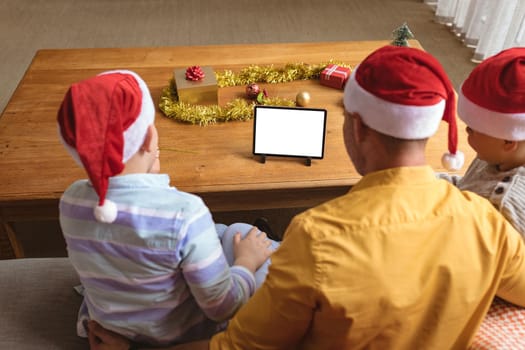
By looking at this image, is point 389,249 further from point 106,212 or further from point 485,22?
point 485,22

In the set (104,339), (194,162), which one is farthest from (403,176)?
(194,162)

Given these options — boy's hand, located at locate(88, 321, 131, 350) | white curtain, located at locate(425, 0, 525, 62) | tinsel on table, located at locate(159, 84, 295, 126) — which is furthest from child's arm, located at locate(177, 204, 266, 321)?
white curtain, located at locate(425, 0, 525, 62)

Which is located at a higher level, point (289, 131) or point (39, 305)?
point (289, 131)

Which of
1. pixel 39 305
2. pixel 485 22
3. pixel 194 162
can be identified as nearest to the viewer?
pixel 39 305

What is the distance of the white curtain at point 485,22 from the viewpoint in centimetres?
285

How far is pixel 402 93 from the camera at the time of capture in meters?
0.84

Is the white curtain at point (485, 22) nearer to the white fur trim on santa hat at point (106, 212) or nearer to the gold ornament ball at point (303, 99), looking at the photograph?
the gold ornament ball at point (303, 99)

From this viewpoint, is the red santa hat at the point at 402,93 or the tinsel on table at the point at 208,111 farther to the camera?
the tinsel on table at the point at 208,111

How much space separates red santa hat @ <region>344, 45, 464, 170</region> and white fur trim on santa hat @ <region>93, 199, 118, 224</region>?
1.59 feet

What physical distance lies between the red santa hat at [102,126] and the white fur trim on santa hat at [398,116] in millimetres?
418

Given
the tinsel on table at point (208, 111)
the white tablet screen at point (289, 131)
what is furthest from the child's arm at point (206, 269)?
the tinsel on table at point (208, 111)

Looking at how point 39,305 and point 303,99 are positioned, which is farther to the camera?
point 303,99

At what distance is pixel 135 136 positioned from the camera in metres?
0.91

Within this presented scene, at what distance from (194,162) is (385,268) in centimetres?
89
